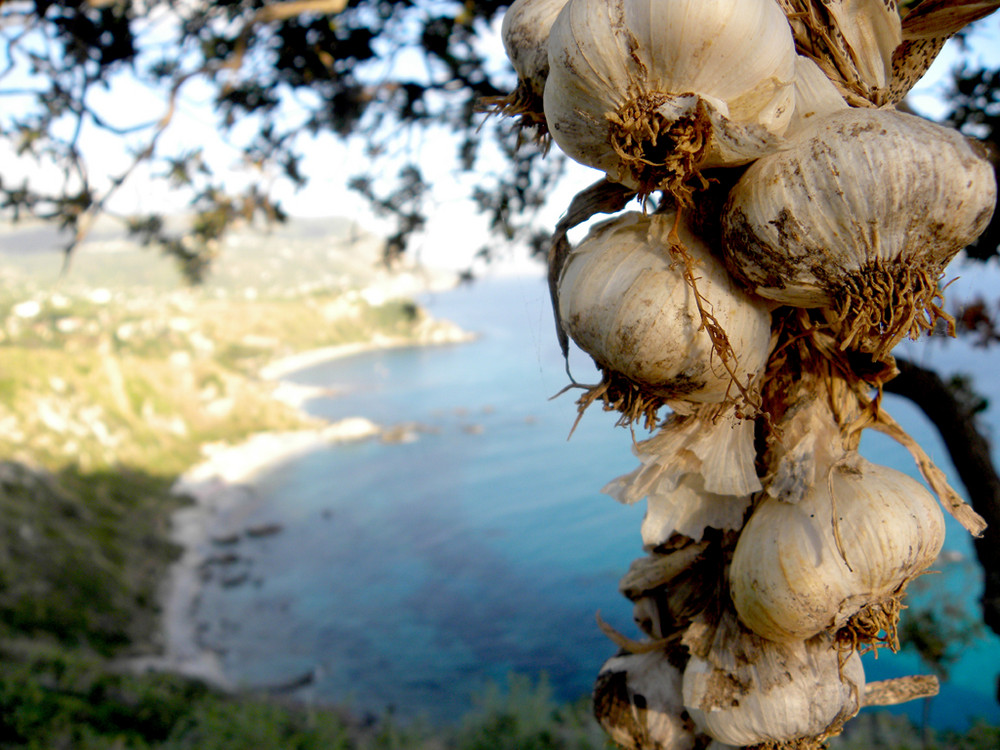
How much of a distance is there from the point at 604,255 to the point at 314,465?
29.8m

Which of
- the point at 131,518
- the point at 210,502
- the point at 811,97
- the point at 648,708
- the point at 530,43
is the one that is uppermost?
the point at 210,502

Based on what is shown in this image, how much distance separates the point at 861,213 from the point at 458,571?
19107 mm

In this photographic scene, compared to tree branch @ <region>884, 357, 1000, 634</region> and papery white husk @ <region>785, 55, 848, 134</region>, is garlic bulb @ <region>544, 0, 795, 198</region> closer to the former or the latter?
papery white husk @ <region>785, 55, 848, 134</region>

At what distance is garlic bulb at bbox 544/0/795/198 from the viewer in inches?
19.6

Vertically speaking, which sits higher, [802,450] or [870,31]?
[870,31]

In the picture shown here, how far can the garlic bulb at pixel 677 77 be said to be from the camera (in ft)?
1.63

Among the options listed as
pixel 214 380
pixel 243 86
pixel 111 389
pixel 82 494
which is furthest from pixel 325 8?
pixel 214 380

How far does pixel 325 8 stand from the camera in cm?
226

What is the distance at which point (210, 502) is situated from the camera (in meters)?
24.4

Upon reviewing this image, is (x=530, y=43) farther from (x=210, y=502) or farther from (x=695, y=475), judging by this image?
(x=210, y=502)

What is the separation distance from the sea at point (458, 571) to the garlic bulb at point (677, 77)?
3.30 m

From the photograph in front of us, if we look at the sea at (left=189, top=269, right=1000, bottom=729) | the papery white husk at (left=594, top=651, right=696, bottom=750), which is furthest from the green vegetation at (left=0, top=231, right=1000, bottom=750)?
the papery white husk at (left=594, top=651, right=696, bottom=750)

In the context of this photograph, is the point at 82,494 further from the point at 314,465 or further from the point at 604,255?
the point at 604,255

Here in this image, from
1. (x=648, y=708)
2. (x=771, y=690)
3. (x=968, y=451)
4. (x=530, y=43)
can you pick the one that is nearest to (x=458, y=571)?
(x=968, y=451)
